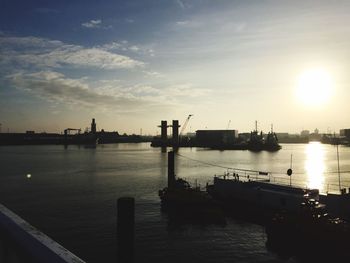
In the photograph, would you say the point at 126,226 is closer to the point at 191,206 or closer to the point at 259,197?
the point at 191,206

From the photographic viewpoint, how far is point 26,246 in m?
3.41

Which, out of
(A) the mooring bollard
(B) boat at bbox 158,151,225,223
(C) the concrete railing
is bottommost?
(B) boat at bbox 158,151,225,223

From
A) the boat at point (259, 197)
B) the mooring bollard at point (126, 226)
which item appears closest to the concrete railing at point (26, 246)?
the mooring bollard at point (126, 226)

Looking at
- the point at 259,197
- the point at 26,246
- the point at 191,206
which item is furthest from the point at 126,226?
the point at 259,197

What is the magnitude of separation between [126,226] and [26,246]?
11.0m

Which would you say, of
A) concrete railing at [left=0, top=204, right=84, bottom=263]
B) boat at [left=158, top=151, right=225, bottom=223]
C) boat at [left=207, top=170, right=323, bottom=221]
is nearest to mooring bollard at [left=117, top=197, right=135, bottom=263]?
concrete railing at [left=0, top=204, right=84, bottom=263]

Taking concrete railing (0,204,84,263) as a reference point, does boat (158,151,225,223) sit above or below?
below

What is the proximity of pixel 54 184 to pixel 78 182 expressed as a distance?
263 inches

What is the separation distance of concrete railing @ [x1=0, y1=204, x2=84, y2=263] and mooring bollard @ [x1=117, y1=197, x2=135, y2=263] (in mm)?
8460

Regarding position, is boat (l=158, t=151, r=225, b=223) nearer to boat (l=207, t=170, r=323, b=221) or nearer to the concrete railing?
boat (l=207, t=170, r=323, b=221)

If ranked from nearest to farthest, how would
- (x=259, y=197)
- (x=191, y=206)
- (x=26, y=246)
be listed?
(x=26, y=246), (x=191, y=206), (x=259, y=197)

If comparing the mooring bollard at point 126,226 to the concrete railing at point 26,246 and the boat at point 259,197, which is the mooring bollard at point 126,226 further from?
the boat at point 259,197

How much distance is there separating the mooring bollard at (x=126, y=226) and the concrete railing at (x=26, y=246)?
8460 millimetres

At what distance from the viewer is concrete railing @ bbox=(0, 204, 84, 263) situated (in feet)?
10.1
